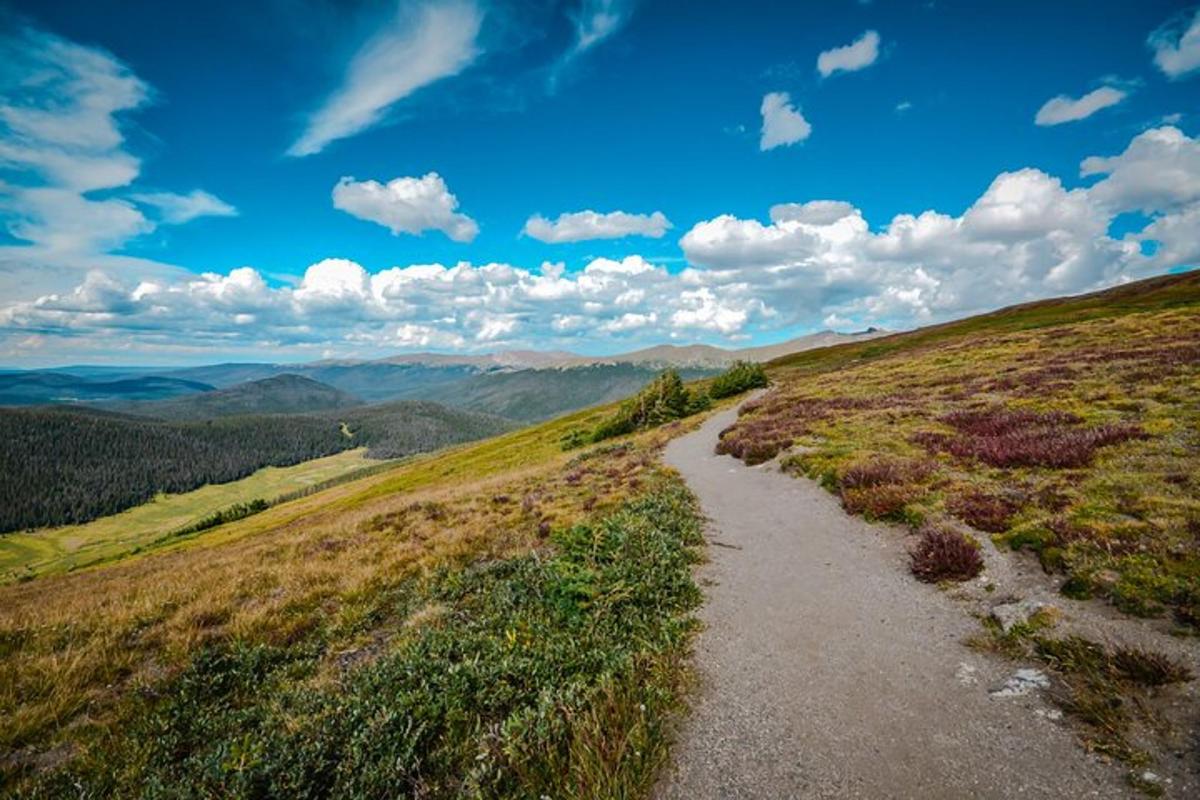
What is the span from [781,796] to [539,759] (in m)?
2.65

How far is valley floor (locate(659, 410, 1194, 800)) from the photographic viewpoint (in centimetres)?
530

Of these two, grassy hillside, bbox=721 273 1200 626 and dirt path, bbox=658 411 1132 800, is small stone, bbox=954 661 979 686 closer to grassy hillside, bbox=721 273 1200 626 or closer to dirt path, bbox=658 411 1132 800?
dirt path, bbox=658 411 1132 800

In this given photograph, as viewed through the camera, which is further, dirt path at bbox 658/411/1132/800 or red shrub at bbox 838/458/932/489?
red shrub at bbox 838/458/932/489

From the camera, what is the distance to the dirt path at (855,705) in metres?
5.30

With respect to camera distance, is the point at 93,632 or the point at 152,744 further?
the point at 93,632

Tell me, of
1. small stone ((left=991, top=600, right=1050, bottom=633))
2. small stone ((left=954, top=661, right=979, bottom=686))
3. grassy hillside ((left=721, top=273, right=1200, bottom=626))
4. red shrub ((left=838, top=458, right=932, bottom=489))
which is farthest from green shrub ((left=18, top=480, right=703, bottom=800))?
red shrub ((left=838, top=458, right=932, bottom=489))

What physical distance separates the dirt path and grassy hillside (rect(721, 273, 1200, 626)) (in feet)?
8.06

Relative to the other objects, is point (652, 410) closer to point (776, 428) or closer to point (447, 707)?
point (776, 428)

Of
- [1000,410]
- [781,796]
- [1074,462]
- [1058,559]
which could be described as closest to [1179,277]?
[1000,410]

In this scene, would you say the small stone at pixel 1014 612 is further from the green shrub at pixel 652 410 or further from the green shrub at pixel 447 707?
the green shrub at pixel 652 410

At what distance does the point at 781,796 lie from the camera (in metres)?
5.25

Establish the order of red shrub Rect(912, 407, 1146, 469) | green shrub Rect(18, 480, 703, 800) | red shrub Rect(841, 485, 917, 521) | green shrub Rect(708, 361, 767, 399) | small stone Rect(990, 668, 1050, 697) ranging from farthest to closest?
green shrub Rect(708, 361, 767, 399)
red shrub Rect(912, 407, 1146, 469)
red shrub Rect(841, 485, 917, 521)
small stone Rect(990, 668, 1050, 697)
green shrub Rect(18, 480, 703, 800)

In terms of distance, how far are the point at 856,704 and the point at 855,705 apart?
0.03 meters

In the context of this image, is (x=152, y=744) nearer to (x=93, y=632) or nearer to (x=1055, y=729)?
(x=93, y=632)
